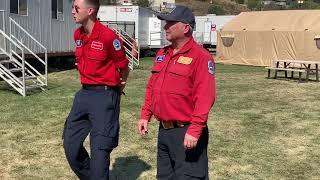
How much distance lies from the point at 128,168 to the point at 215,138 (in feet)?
6.85

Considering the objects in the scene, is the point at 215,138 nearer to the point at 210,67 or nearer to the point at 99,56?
the point at 99,56

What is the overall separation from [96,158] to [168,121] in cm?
98

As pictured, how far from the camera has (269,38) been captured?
78.9 ft

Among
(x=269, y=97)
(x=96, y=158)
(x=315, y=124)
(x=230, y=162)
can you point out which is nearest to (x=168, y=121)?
(x=96, y=158)

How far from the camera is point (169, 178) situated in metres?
4.00

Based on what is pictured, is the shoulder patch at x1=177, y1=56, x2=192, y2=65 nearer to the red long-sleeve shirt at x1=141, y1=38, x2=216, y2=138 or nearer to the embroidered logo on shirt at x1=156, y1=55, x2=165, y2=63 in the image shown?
the red long-sleeve shirt at x1=141, y1=38, x2=216, y2=138

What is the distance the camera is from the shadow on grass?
19.1 feet

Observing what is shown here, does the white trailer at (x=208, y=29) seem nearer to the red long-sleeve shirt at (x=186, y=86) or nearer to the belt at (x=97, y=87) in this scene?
the belt at (x=97, y=87)

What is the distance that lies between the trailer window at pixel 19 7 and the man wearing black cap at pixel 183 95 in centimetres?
1152

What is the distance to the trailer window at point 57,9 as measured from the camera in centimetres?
1720

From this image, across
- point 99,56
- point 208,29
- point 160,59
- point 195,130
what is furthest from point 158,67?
point 208,29

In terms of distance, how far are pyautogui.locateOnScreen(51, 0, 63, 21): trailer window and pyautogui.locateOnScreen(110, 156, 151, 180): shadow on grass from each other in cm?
1162

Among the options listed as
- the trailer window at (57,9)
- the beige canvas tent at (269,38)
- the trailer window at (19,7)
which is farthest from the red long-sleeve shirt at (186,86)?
the beige canvas tent at (269,38)

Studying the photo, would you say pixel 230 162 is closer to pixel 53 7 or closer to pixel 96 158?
pixel 96 158
